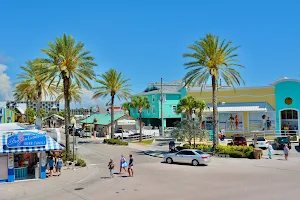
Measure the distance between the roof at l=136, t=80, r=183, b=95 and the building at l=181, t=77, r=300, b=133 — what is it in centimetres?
2221

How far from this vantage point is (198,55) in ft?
117

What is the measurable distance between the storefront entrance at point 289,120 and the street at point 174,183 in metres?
18.1

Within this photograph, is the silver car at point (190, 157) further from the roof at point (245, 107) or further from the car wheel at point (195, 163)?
the roof at point (245, 107)

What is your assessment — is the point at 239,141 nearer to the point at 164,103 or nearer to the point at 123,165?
the point at 123,165

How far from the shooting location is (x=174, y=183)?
21125mm

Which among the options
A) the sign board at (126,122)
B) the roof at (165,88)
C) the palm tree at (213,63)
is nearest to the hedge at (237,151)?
the palm tree at (213,63)

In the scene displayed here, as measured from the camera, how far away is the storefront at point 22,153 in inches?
889

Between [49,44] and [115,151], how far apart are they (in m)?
15.8

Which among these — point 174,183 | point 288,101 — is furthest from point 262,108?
point 174,183

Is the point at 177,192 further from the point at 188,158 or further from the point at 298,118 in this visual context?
the point at 298,118

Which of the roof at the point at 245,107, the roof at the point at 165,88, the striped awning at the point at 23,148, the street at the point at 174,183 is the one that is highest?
the roof at the point at 165,88

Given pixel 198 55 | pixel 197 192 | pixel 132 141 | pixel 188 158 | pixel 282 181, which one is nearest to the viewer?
pixel 197 192

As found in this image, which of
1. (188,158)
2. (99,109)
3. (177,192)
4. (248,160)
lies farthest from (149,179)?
(99,109)

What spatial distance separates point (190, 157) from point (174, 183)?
841 centimetres
